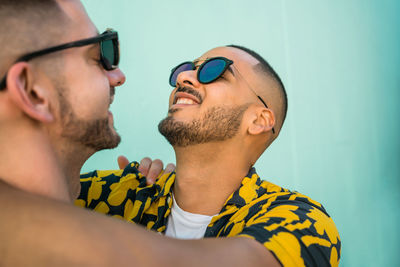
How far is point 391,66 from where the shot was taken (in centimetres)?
433

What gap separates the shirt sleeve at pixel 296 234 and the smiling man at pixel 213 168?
0.6 inches

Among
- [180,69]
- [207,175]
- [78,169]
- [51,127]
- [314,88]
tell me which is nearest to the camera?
[51,127]

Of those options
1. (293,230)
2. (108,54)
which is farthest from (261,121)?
(108,54)

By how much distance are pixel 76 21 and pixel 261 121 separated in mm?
1257

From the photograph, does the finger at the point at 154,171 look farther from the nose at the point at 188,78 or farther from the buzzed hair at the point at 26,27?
the buzzed hair at the point at 26,27

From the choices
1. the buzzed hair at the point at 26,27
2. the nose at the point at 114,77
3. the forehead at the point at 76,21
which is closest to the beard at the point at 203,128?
the nose at the point at 114,77

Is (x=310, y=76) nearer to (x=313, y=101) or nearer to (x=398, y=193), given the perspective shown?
(x=313, y=101)

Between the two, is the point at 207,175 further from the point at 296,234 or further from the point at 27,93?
the point at 27,93

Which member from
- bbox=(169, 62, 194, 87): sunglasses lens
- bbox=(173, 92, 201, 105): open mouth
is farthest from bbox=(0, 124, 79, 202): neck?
bbox=(169, 62, 194, 87): sunglasses lens

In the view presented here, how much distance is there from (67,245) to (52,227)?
0.18ft

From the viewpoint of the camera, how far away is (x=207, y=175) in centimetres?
193

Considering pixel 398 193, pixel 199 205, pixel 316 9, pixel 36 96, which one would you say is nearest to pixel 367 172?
pixel 398 193

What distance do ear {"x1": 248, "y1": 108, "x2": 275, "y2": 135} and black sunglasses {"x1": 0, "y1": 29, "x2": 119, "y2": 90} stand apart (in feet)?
3.09

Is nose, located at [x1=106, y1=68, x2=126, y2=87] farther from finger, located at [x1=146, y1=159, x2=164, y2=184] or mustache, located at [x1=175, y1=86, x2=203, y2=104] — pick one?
finger, located at [x1=146, y1=159, x2=164, y2=184]
